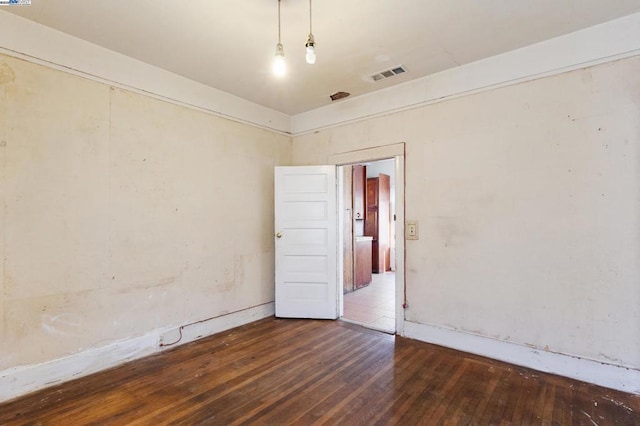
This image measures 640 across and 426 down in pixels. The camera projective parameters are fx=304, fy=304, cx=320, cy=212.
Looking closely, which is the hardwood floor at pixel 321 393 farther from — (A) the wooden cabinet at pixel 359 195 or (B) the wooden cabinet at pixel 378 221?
(B) the wooden cabinet at pixel 378 221

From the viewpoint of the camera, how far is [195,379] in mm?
2459

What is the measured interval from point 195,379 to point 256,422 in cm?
81

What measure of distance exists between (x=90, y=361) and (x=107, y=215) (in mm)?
1233

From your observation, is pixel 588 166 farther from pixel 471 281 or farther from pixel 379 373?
pixel 379 373

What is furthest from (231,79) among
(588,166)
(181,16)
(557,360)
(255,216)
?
(557,360)

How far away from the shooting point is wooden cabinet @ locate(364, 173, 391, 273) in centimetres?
712

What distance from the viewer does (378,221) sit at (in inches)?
281

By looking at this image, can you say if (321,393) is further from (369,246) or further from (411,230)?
(369,246)

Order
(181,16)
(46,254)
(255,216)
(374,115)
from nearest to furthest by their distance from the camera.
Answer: (181,16)
(46,254)
(374,115)
(255,216)

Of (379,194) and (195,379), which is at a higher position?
(379,194)

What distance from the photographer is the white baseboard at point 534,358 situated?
2.27m

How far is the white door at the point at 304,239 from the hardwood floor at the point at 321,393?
94 cm

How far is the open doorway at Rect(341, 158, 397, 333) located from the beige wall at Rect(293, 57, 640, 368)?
0.79 meters

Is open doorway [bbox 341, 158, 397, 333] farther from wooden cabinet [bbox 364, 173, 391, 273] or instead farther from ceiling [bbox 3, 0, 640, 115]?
ceiling [bbox 3, 0, 640, 115]
